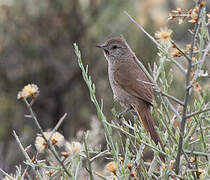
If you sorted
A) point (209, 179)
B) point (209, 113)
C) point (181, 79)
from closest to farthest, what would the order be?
point (209, 179) < point (209, 113) < point (181, 79)

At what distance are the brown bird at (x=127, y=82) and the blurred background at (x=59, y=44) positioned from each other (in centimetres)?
362

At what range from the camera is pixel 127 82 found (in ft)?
14.9

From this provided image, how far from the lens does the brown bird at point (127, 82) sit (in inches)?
163

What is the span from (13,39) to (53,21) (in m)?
0.86

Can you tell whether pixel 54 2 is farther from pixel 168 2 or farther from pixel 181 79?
pixel 168 2

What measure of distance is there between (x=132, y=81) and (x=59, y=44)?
15.5ft

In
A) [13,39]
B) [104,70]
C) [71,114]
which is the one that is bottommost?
[71,114]

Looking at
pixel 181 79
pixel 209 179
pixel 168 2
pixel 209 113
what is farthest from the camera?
pixel 168 2

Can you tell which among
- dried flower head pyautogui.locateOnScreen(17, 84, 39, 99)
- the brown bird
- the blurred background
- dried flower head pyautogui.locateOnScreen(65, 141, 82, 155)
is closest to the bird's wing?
the brown bird

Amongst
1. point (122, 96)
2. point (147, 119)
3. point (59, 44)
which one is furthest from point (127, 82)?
point (59, 44)

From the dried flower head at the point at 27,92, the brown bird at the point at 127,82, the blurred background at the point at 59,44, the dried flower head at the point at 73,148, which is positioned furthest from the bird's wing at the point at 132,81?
the blurred background at the point at 59,44

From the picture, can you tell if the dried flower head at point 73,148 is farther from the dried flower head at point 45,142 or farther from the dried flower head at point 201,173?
the dried flower head at point 201,173

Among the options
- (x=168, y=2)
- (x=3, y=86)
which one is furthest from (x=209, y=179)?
(x=168, y=2)

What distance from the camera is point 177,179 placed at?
2.06 metres
